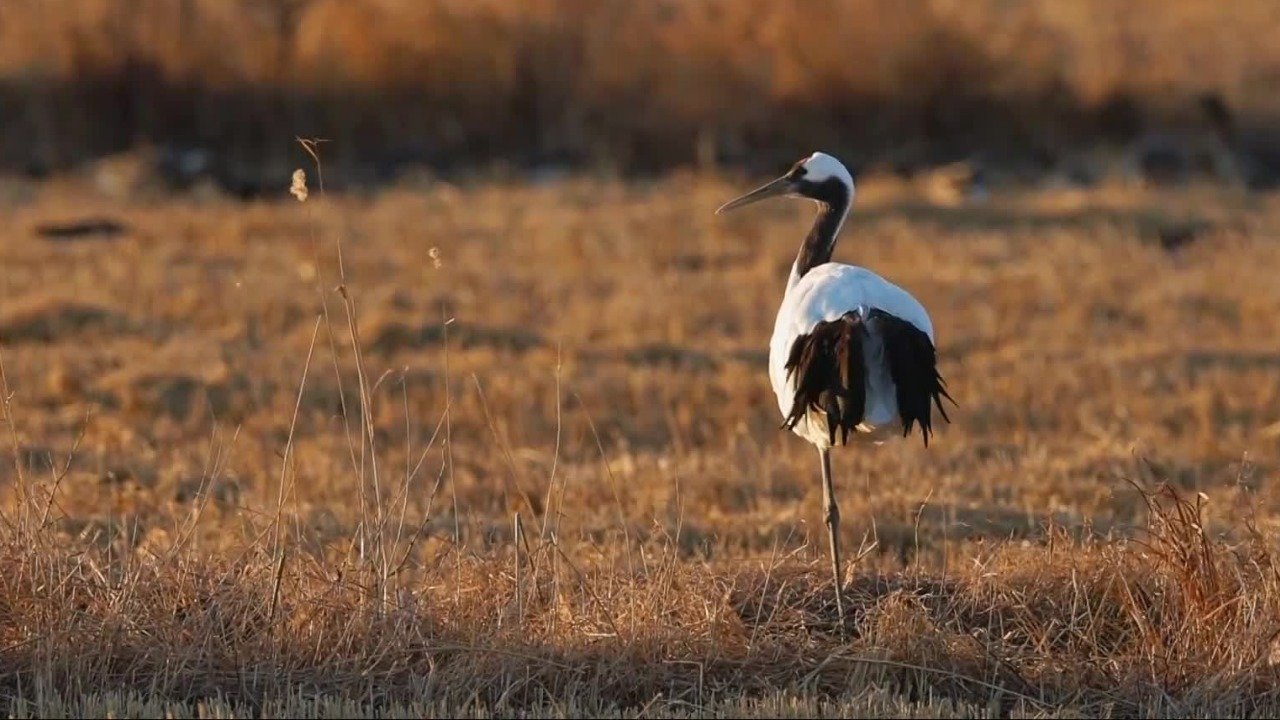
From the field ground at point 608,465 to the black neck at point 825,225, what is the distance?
106cm

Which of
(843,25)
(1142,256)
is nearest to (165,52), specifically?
(843,25)

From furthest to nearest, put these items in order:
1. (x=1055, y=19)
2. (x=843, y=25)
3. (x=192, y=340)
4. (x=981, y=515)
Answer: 1. (x=1055, y=19)
2. (x=843, y=25)
3. (x=192, y=340)
4. (x=981, y=515)

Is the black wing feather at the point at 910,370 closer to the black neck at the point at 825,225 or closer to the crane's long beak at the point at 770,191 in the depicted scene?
the black neck at the point at 825,225

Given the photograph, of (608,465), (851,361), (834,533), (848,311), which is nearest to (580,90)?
(608,465)

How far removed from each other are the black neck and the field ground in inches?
41.6

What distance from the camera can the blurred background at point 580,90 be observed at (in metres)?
24.2

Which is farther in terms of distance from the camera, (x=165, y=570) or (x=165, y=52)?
(x=165, y=52)

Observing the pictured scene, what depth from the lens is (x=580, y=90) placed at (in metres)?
24.9

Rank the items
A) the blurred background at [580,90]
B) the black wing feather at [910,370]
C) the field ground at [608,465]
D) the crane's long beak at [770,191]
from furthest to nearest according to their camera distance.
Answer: the blurred background at [580,90] < the crane's long beak at [770,191] < the black wing feather at [910,370] < the field ground at [608,465]

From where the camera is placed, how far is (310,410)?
11.9 m

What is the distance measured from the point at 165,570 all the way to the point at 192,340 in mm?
7269

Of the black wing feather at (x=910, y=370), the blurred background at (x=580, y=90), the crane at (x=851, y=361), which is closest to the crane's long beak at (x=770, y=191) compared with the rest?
the crane at (x=851, y=361)

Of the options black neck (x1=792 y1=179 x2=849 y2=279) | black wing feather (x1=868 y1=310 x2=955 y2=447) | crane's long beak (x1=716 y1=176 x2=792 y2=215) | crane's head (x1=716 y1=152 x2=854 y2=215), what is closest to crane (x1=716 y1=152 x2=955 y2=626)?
black wing feather (x1=868 y1=310 x2=955 y2=447)

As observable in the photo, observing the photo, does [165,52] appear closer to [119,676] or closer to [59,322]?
[59,322]
